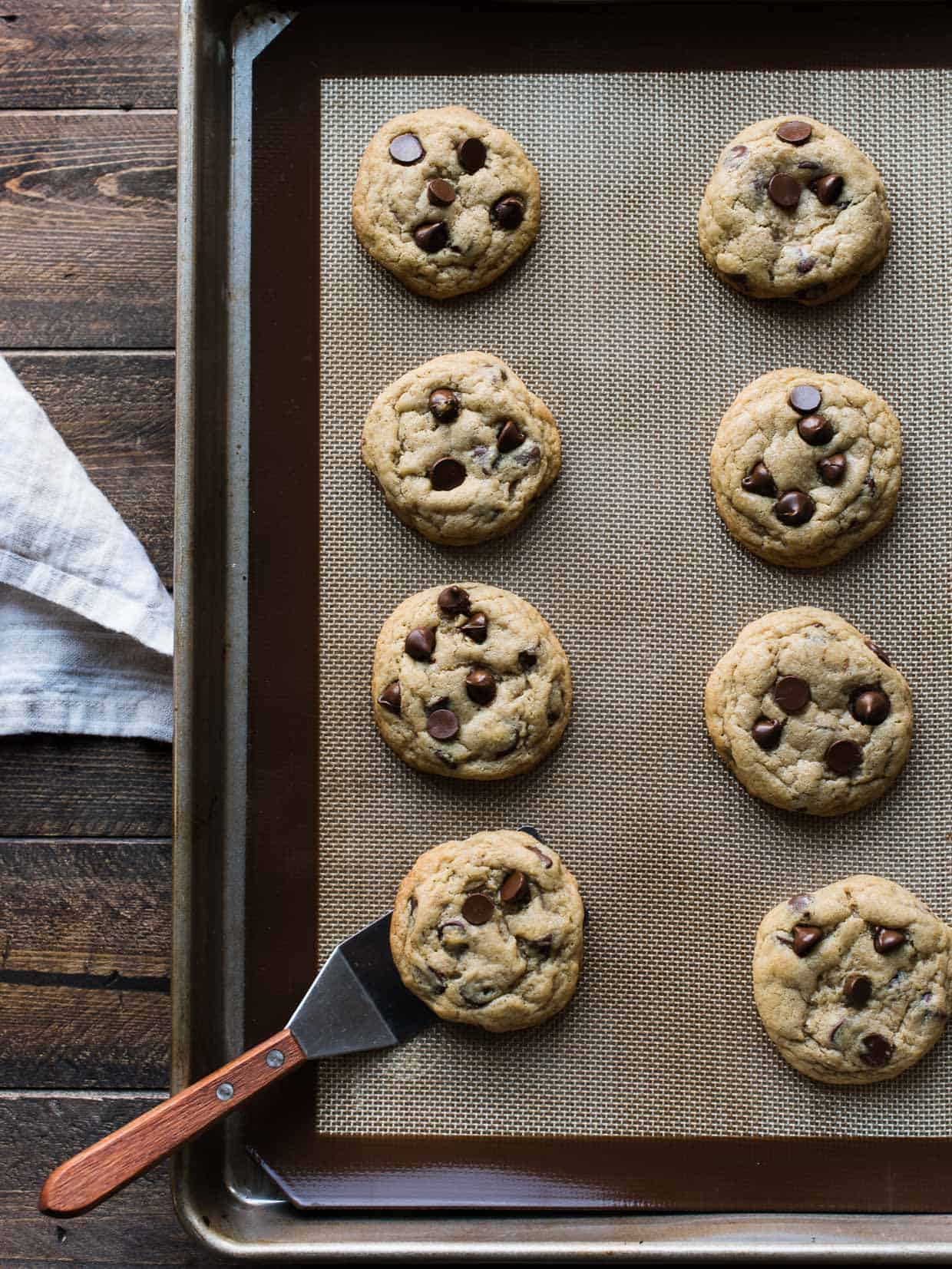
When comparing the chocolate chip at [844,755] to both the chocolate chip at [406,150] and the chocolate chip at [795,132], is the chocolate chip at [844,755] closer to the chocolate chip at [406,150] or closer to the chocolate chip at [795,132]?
the chocolate chip at [795,132]

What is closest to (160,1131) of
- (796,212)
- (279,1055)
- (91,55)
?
(279,1055)

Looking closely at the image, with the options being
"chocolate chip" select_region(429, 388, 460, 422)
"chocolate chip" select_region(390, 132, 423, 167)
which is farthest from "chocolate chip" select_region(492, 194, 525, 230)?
"chocolate chip" select_region(429, 388, 460, 422)

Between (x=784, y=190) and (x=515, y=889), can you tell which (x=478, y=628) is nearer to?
(x=515, y=889)

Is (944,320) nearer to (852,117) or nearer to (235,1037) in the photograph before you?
(852,117)

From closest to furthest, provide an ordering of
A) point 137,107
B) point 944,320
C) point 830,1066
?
point 830,1066
point 944,320
point 137,107

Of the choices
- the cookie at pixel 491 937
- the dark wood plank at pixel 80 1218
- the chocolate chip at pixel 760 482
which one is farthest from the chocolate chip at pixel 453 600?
the dark wood plank at pixel 80 1218

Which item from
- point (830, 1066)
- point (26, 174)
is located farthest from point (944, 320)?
point (26, 174)
